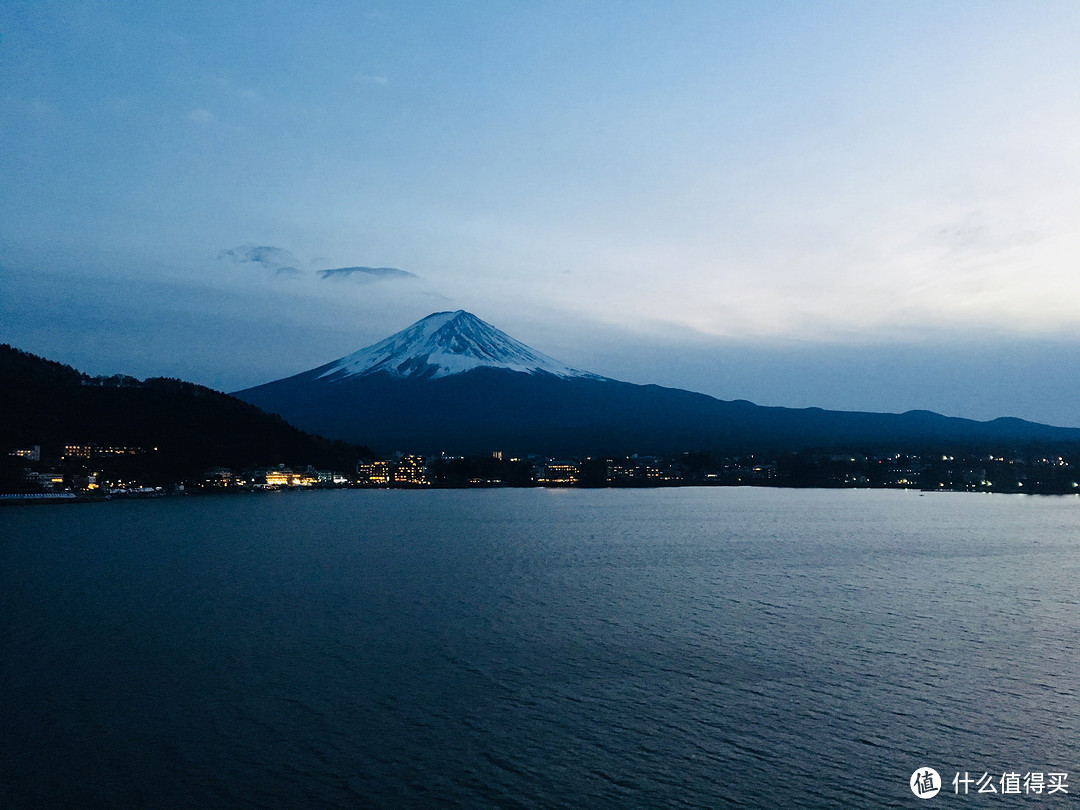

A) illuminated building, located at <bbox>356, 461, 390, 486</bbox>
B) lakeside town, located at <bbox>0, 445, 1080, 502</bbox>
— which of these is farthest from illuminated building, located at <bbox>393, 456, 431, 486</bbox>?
illuminated building, located at <bbox>356, 461, 390, 486</bbox>

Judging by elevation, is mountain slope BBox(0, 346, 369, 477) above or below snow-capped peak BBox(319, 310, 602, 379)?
below

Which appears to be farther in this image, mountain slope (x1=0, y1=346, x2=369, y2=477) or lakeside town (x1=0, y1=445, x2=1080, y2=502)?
mountain slope (x1=0, y1=346, x2=369, y2=477)

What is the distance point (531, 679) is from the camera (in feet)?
28.6

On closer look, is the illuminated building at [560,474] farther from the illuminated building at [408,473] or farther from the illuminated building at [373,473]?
the illuminated building at [373,473]

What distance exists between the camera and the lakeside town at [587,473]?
48.1 metres

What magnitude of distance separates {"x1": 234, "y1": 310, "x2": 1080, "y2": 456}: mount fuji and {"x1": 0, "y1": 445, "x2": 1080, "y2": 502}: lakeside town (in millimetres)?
12164

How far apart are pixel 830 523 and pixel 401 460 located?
4510cm

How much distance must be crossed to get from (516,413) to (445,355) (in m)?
20.2

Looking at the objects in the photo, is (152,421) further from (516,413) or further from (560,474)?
(516,413)

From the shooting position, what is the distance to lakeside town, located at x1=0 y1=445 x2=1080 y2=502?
48094 mm

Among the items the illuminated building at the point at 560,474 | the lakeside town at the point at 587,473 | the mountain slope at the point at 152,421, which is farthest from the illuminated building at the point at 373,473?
the illuminated building at the point at 560,474

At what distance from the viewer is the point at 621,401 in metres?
110

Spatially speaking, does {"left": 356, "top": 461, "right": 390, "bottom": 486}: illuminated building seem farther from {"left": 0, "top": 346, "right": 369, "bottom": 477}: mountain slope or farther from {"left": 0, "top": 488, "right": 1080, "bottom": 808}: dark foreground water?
{"left": 0, "top": 488, "right": 1080, "bottom": 808}: dark foreground water

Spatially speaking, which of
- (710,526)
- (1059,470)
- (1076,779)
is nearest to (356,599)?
(1076,779)
